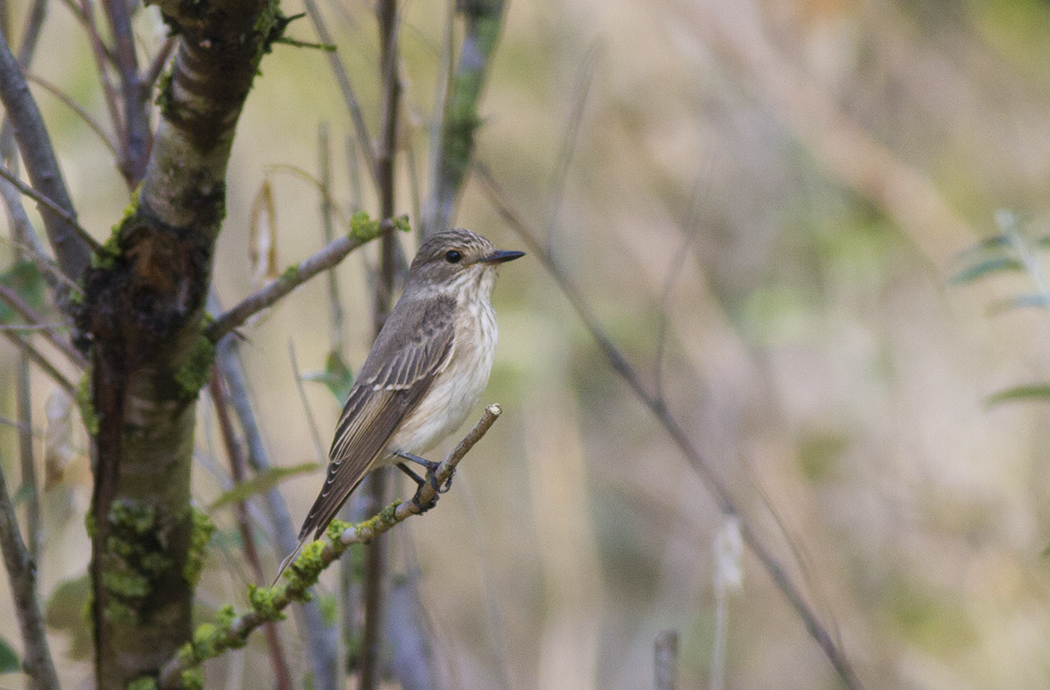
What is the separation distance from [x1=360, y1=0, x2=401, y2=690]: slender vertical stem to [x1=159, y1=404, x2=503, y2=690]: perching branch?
27cm

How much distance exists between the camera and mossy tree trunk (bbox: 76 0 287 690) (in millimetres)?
1979

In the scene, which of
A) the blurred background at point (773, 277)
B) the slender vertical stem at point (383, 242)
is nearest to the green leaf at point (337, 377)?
the slender vertical stem at point (383, 242)

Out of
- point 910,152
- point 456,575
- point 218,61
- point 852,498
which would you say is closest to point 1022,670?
point 852,498

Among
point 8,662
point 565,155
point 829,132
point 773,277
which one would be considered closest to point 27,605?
point 8,662

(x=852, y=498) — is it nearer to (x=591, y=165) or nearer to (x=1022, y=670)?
(x=1022, y=670)

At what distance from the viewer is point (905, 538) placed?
655cm

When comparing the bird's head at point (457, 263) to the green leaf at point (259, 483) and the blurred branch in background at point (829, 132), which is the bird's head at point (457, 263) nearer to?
the green leaf at point (259, 483)

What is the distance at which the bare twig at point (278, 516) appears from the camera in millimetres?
2650

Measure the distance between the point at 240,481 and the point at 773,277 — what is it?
5471mm

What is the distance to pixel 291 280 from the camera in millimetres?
2232

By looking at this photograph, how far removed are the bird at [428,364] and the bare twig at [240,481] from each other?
255 millimetres

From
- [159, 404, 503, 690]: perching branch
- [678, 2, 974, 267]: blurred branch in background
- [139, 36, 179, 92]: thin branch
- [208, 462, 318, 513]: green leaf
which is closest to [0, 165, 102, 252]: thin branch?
[139, 36, 179, 92]: thin branch

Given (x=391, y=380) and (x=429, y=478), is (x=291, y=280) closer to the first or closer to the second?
(x=429, y=478)

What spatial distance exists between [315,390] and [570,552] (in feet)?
8.82
